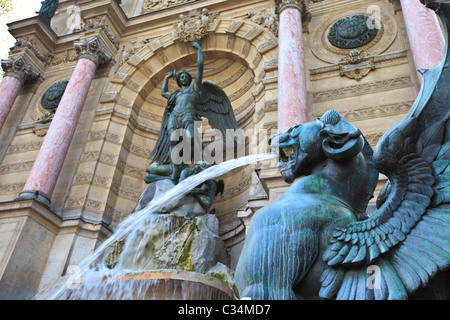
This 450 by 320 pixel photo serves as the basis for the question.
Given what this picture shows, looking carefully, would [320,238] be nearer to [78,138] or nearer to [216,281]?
[216,281]

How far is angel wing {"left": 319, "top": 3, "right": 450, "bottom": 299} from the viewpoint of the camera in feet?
4.04

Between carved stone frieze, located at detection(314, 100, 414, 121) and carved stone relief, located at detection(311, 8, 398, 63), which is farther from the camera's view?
carved stone relief, located at detection(311, 8, 398, 63)

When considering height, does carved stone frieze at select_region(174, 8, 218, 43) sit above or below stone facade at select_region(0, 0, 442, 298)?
above

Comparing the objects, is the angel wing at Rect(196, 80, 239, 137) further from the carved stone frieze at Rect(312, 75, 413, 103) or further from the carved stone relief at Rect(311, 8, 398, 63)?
the carved stone relief at Rect(311, 8, 398, 63)

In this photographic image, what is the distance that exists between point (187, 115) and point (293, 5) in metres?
3.30

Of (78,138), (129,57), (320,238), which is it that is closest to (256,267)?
(320,238)

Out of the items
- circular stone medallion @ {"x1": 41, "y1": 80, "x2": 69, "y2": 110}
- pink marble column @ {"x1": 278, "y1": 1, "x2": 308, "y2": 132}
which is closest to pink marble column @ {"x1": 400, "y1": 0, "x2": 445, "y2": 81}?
pink marble column @ {"x1": 278, "y1": 1, "x2": 308, "y2": 132}

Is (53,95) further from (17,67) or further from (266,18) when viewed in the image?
(266,18)

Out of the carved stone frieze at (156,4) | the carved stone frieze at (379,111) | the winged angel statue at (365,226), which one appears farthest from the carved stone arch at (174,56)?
the winged angel statue at (365,226)

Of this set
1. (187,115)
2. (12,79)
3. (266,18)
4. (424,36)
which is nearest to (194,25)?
(266,18)

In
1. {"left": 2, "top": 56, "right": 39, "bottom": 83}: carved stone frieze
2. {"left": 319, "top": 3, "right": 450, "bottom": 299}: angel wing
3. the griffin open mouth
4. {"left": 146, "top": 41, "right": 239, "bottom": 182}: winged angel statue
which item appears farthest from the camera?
{"left": 2, "top": 56, "right": 39, "bottom": 83}: carved stone frieze

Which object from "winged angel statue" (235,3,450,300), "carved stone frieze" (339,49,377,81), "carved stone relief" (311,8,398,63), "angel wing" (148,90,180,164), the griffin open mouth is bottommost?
"winged angel statue" (235,3,450,300)

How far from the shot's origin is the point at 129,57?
9.51m

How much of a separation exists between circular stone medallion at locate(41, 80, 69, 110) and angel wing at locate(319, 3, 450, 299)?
9.63 meters
